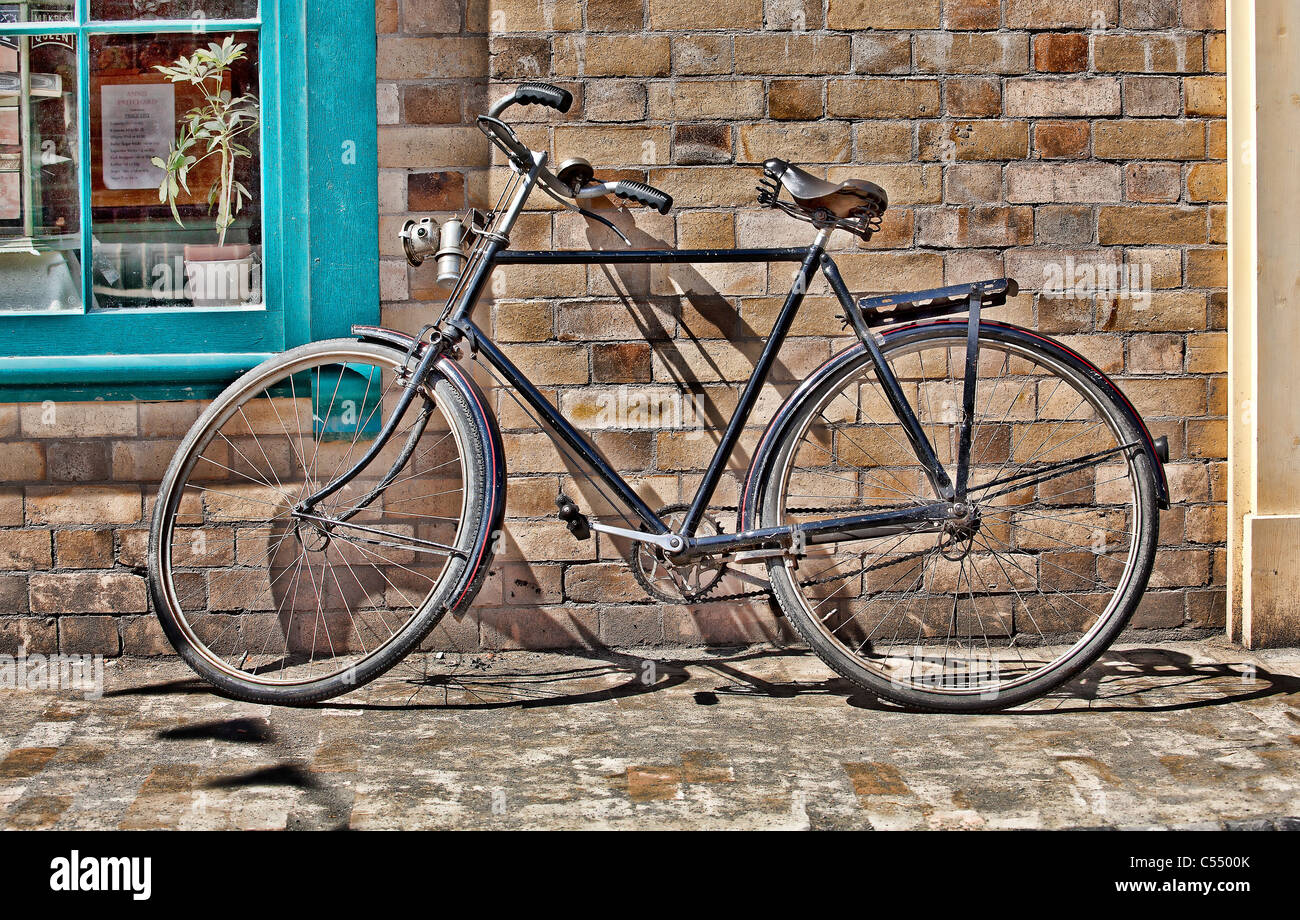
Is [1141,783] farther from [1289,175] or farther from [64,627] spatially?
[64,627]

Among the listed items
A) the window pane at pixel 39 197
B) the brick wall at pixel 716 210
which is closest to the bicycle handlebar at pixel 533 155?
the brick wall at pixel 716 210

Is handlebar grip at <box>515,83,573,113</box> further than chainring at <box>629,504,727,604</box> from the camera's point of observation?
No

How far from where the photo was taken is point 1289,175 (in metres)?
3.32

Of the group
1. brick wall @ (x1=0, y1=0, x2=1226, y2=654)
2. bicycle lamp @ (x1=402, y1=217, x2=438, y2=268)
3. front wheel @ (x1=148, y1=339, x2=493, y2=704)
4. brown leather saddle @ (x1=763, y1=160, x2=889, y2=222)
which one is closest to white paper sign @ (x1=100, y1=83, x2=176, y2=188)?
brick wall @ (x1=0, y1=0, x2=1226, y2=654)

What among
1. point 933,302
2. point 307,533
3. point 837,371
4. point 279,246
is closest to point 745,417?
point 837,371

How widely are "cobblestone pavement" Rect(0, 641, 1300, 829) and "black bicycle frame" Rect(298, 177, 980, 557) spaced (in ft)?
1.53

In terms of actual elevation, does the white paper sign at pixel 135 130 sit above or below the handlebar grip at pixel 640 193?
above

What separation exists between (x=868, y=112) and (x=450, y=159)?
1.24 metres

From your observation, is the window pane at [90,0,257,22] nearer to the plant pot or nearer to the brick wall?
the brick wall

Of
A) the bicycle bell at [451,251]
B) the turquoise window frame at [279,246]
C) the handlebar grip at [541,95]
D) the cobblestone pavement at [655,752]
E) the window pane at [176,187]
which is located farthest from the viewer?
the window pane at [176,187]

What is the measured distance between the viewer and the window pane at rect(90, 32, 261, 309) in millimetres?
3443

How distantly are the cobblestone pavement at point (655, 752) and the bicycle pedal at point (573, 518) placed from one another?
18.0 inches

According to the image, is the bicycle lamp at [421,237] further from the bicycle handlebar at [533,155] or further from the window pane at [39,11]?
the window pane at [39,11]

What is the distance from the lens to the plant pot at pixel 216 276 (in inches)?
136
